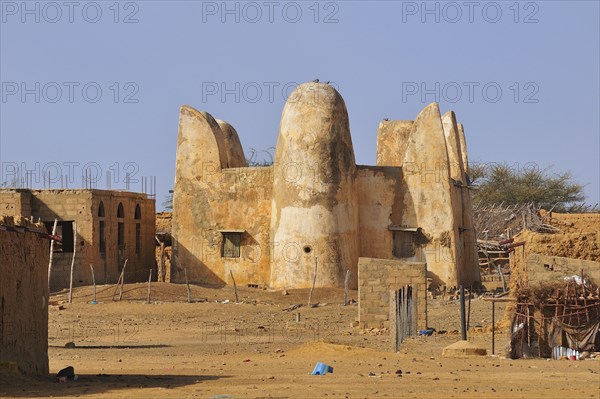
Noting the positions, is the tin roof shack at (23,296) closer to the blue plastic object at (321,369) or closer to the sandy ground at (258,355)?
the sandy ground at (258,355)

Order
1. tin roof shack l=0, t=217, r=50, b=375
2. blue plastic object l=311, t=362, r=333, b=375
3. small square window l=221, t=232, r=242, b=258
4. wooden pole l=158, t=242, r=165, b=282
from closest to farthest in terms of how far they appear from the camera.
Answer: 1. tin roof shack l=0, t=217, r=50, b=375
2. blue plastic object l=311, t=362, r=333, b=375
3. small square window l=221, t=232, r=242, b=258
4. wooden pole l=158, t=242, r=165, b=282

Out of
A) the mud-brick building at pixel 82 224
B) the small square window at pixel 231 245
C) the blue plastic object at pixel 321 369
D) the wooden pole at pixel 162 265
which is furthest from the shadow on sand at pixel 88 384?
the wooden pole at pixel 162 265

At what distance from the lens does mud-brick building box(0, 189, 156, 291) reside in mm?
39219

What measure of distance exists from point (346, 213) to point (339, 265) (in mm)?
1599

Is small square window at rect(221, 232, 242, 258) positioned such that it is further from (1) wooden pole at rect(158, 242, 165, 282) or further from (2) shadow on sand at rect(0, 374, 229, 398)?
(2) shadow on sand at rect(0, 374, 229, 398)

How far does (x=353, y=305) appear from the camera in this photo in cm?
3534

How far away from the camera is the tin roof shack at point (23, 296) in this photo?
17203mm

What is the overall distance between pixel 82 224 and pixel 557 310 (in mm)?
21576

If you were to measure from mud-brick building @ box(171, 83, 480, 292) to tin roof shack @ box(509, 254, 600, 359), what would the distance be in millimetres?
17878

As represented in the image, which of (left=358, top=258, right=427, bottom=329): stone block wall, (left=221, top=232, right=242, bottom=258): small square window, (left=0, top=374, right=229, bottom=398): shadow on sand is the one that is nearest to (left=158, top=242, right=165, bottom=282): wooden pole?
(left=221, top=232, right=242, bottom=258): small square window

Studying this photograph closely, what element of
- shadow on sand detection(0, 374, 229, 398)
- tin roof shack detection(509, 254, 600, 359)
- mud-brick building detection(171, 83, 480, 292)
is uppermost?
mud-brick building detection(171, 83, 480, 292)

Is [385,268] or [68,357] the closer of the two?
[68,357]

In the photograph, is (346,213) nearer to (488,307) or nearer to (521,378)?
(488,307)

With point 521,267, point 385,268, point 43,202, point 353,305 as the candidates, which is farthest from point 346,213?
point 521,267
